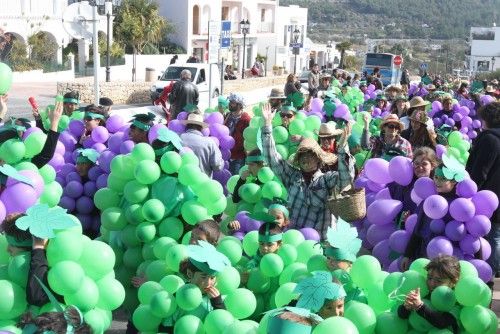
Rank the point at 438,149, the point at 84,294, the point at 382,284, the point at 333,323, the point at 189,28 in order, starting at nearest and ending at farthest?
the point at 333,323 < the point at 84,294 < the point at 382,284 < the point at 438,149 < the point at 189,28

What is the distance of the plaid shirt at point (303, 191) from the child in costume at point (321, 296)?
2167mm

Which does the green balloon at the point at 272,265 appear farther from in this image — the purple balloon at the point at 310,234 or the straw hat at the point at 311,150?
the straw hat at the point at 311,150

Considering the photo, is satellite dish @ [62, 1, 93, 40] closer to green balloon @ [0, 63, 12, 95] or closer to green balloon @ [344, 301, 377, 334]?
green balloon @ [0, 63, 12, 95]

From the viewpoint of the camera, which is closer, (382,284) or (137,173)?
(382,284)

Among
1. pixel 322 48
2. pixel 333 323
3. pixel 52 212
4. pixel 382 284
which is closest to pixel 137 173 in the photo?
pixel 52 212

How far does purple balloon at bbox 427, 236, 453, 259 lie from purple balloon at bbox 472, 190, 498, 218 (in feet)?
1.10

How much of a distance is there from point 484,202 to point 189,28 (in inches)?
1854

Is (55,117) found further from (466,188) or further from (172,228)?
(466,188)

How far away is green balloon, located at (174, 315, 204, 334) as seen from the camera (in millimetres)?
4395

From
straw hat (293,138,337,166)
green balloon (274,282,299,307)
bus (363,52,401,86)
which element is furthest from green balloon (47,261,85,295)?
bus (363,52,401,86)

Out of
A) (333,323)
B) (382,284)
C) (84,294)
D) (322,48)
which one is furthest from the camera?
(322,48)

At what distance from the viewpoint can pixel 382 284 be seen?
185 inches

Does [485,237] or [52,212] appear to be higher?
[52,212]

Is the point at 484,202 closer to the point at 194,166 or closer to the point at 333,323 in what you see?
the point at 194,166
